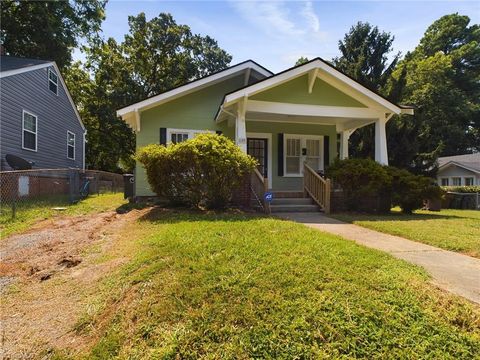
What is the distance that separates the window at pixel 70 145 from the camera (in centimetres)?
1906

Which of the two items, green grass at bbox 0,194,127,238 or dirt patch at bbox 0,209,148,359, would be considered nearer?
dirt patch at bbox 0,209,148,359

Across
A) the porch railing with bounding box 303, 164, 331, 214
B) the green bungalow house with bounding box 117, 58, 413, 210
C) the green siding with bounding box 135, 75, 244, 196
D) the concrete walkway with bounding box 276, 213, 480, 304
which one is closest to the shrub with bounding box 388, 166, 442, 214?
the green bungalow house with bounding box 117, 58, 413, 210

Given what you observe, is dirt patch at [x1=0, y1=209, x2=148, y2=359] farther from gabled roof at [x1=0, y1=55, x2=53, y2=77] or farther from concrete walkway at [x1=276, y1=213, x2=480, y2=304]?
gabled roof at [x1=0, y1=55, x2=53, y2=77]

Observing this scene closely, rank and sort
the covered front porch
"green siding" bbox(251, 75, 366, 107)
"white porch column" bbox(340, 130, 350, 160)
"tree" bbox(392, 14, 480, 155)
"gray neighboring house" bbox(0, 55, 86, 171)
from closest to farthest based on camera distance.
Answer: the covered front porch
"green siding" bbox(251, 75, 366, 107)
"gray neighboring house" bbox(0, 55, 86, 171)
"white porch column" bbox(340, 130, 350, 160)
"tree" bbox(392, 14, 480, 155)

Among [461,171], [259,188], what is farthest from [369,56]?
[259,188]

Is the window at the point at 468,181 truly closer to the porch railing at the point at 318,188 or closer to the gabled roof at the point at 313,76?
the gabled roof at the point at 313,76

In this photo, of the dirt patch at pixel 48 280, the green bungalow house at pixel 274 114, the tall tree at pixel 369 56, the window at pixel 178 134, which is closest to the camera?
the dirt patch at pixel 48 280

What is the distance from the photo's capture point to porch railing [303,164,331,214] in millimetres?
9570

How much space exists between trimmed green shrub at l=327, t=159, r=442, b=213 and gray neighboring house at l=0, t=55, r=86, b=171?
12451 millimetres

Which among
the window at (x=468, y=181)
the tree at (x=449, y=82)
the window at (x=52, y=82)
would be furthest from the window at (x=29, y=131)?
the window at (x=468, y=181)

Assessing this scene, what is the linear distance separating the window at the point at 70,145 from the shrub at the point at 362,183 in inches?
622

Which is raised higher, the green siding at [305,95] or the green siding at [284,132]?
the green siding at [305,95]

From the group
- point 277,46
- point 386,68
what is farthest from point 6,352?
point 386,68

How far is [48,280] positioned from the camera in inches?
171
